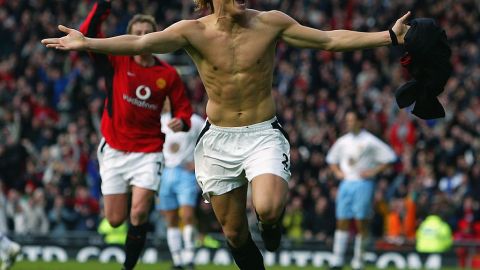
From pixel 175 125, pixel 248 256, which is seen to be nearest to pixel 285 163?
pixel 248 256

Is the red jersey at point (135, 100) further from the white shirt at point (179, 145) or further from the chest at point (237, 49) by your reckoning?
the white shirt at point (179, 145)

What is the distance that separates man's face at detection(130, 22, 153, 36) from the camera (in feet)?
36.3

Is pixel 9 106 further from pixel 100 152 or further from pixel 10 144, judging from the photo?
pixel 100 152

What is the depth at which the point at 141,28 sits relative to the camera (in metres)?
11.1

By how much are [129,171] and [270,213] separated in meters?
3.02

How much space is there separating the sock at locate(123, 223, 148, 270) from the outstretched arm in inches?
110

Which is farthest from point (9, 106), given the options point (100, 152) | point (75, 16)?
point (100, 152)

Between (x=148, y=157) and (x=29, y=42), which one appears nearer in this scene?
(x=148, y=157)

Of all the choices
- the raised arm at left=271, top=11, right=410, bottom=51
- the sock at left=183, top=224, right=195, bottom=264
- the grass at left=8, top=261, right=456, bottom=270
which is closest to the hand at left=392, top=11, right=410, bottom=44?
the raised arm at left=271, top=11, right=410, bottom=51

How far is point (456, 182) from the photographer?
1973 centimetres

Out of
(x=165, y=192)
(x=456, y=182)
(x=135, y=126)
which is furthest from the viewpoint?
(x=456, y=182)

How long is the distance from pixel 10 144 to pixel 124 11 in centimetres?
589

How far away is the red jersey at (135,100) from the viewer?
36.2ft

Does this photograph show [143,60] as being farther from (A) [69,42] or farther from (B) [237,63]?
(A) [69,42]
